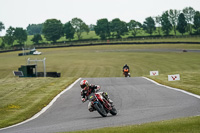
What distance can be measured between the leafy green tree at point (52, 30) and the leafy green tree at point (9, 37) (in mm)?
16438

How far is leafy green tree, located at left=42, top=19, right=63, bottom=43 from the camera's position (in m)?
159

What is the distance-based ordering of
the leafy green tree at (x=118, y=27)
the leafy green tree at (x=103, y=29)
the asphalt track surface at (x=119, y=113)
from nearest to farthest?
1. the asphalt track surface at (x=119, y=113)
2. the leafy green tree at (x=103, y=29)
3. the leafy green tree at (x=118, y=27)

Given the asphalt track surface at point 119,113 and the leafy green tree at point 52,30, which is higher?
the leafy green tree at point 52,30

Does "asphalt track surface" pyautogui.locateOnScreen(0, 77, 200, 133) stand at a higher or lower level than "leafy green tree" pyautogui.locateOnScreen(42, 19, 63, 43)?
lower

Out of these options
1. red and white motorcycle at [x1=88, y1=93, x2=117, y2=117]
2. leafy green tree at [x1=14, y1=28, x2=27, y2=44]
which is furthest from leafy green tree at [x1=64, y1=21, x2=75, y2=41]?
red and white motorcycle at [x1=88, y1=93, x2=117, y2=117]

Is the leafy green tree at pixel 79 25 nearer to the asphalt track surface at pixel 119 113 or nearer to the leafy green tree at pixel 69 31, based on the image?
the leafy green tree at pixel 69 31

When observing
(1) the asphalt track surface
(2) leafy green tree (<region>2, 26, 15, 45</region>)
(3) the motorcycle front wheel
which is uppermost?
(2) leafy green tree (<region>2, 26, 15, 45</region>)

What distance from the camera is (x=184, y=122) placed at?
9.09m

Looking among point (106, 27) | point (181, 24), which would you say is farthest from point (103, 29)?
point (181, 24)

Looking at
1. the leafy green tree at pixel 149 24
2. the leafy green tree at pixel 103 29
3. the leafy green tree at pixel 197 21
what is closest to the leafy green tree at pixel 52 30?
the leafy green tree at pixel 103 29

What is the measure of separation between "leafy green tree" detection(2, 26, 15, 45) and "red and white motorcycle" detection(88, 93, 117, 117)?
148074mm

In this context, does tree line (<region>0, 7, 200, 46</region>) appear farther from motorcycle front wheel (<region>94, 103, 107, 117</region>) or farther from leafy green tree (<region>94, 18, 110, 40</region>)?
motorcycle front wheel (<region>94, 103, 107, 117</region>)

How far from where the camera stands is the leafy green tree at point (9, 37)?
500ft

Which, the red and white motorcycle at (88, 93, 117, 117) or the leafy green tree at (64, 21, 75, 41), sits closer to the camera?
the red and white motorcycle at (88, 93, 117, 117)
